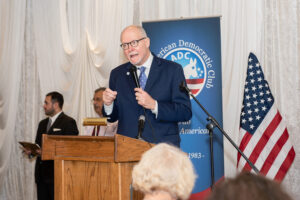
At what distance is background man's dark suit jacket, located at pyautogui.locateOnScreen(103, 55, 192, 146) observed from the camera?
333cm

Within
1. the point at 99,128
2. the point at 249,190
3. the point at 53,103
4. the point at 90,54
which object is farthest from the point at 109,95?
the point at 90,54

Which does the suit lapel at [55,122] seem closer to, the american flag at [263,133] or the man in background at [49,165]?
the man in background at [49,165]

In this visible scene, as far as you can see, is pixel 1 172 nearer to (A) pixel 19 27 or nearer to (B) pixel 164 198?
(A) pixel 19 27

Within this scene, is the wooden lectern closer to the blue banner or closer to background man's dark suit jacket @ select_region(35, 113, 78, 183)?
the blue banner

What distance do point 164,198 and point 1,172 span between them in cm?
574

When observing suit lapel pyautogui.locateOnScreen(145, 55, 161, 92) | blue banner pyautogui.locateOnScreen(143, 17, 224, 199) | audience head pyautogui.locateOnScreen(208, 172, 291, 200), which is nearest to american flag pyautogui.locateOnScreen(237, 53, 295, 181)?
blue banner pyautogui.locateOnScreen(143, 17, 224, 199)

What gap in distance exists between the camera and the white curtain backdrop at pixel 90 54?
566 cm

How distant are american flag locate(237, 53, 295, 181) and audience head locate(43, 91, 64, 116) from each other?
266 centimetres

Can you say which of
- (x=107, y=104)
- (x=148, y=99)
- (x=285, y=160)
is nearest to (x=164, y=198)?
(x=148, y=99)

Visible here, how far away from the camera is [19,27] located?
22.8 feet

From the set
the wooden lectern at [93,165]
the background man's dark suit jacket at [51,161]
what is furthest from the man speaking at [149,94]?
the background man's dark suit jacket at [51,161]

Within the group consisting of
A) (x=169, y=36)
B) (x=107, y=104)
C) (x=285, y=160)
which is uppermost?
(x=169, y=36)

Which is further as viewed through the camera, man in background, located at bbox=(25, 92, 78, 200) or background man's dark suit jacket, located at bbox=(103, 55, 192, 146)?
man in background, located at bbox=(25, 92, 78, 200)

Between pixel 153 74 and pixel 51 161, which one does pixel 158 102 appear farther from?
pixel 51 161
